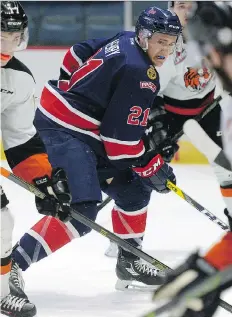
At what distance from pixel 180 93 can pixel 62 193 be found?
110 cm

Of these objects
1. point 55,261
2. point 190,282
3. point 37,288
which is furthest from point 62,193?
point 190,282

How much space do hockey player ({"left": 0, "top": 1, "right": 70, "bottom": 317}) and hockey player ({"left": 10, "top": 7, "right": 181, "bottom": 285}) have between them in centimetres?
6

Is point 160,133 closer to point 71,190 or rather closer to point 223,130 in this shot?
point 71,190

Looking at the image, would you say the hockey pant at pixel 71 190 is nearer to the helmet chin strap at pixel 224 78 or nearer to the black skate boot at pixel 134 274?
the black skate boot at pixel 134 274

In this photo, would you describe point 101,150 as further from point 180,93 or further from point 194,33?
point 194,33

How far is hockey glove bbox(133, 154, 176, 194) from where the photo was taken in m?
3.20

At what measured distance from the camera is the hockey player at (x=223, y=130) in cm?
185

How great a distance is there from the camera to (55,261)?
142 inches

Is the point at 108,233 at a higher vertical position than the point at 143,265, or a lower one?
higher

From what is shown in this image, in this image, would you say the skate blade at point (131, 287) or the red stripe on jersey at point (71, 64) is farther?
the red stripe on jersey at point (71, 64)

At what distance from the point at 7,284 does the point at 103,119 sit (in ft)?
2.09

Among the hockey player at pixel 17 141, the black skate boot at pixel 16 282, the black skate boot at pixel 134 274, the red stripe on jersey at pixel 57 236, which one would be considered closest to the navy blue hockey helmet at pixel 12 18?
the hockey player at pixel 17 141

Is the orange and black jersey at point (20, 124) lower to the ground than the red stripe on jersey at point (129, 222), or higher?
higher

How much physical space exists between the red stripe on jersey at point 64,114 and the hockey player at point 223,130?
1118 millimetres
